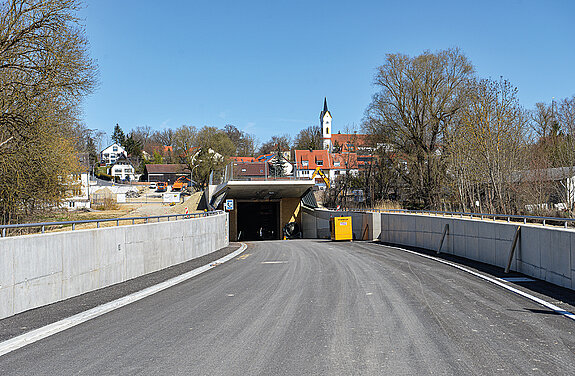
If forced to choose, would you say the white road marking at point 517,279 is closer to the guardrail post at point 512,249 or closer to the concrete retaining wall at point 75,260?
the guardrail post at point 512,249

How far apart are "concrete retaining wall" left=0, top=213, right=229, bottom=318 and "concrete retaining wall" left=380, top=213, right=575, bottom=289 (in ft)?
33.4

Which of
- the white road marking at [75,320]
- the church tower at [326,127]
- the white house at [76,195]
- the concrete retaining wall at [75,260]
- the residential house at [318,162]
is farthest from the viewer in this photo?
the church tower at [326,127]

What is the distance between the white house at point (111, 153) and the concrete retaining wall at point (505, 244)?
152283 mm

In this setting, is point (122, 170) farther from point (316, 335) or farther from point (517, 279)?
point (316, 335)

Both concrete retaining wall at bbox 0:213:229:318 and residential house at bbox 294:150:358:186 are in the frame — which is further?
residential house at bbox 294:150:358:186

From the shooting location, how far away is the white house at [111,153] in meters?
165

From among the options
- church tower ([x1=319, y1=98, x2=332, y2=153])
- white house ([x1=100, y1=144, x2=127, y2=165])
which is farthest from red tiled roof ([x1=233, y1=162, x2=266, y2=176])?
white house ([x1=100, y1=144, x2=127, y2=165])

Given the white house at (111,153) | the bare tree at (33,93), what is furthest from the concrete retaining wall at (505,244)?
the white house at (111,153)

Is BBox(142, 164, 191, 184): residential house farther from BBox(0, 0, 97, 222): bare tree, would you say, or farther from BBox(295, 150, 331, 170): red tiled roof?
BBox(0, 0, 97, 222): bare tree

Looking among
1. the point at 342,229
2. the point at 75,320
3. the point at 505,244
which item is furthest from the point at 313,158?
the point at 75,320

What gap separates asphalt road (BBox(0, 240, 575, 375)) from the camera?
18.2 feet

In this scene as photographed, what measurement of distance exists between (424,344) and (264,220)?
64.3 metres

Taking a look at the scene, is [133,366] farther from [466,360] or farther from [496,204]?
[496,204]

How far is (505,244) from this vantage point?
567 inches
